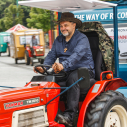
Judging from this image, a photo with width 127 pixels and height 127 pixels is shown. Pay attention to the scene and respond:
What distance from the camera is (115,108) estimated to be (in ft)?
12.9

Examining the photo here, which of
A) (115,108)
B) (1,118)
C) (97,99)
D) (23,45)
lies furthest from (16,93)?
(23,45)

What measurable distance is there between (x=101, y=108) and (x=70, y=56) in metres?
0.77

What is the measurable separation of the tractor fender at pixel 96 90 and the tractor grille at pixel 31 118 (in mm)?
432

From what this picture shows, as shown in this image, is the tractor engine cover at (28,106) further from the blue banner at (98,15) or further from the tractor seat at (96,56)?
the blue banner at (98,15)

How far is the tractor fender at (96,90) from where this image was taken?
3548 millimetres

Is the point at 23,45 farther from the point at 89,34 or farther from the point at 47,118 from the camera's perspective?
the point at 47,118

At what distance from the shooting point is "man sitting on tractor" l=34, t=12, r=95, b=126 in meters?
3.73

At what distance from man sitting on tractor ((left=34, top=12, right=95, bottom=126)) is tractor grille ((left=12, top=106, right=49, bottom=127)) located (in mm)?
280

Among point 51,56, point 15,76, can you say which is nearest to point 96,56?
point 51,56

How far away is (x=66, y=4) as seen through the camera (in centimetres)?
458

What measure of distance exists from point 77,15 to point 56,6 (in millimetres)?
2414

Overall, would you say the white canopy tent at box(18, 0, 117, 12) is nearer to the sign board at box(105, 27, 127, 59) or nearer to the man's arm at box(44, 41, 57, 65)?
the man's arm at box(44, 41, 57, 65)

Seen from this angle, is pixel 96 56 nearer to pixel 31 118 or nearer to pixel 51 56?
pixel 51 56

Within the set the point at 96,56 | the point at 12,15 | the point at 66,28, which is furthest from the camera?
the point at 12,15
